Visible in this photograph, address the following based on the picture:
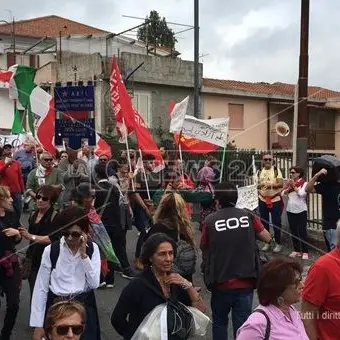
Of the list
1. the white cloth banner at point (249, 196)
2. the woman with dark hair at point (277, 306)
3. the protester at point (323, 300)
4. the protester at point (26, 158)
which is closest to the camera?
the woman with dark hair at point (277, 306)

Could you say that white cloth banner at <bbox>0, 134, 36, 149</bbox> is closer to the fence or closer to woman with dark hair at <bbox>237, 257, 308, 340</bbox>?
the fence

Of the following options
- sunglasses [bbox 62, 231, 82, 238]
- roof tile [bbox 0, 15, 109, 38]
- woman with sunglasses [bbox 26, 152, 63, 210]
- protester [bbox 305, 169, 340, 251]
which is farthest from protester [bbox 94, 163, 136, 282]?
roof tile [bbox 0, 15, 109, 38]

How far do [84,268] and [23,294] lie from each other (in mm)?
3341

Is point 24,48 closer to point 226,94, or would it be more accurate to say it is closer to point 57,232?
point 226,94

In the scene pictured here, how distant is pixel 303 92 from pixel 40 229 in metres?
6.94

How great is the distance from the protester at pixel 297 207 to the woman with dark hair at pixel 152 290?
6.37m

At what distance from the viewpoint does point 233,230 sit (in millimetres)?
5023

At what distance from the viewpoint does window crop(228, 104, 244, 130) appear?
32344 mm

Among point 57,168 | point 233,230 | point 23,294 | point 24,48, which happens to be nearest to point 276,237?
point 57,168

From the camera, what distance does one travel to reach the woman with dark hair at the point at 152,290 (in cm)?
360

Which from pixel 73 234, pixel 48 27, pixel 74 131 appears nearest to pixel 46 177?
pixel 74 131

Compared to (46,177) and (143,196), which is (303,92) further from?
(46,177)

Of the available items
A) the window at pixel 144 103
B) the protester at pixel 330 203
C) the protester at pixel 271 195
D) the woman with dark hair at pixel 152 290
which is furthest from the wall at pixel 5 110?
the woman with dark hair at pixel 152 290

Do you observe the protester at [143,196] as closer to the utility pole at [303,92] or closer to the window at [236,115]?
the utility pole at [303,92]
